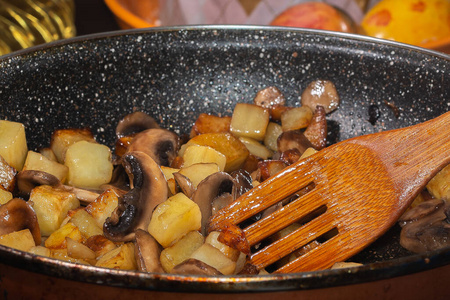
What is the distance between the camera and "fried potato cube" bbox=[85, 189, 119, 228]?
3.69 ft

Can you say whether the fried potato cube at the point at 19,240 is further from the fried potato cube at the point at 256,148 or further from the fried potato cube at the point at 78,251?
the fried potato cube at the point at 256,148

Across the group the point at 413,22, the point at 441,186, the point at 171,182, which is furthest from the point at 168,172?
the point at 413,22

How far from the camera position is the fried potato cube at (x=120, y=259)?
92 cm

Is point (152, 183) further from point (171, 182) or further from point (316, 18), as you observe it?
point (316, 18)

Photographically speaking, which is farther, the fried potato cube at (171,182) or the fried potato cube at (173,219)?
the fried potato cube at (171,182)

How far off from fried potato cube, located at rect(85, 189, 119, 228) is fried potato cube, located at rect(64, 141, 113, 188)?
6.2 inches

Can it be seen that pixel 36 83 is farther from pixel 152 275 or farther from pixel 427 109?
pixel 427 109

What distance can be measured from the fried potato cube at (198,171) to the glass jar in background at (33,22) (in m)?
1.43

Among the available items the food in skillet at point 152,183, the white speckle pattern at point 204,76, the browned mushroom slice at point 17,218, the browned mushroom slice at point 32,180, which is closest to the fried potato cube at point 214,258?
the food in skillet at point 152,183

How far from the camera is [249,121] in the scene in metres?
1.44

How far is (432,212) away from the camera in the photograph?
3.71 ft

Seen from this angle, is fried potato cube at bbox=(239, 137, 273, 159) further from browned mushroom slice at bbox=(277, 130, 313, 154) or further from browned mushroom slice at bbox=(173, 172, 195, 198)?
browned mushroom slice at bbox=(173, 172, 195, 198)

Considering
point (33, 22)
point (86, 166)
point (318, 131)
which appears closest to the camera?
point (86, 166)

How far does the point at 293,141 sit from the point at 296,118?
0.38 ft
